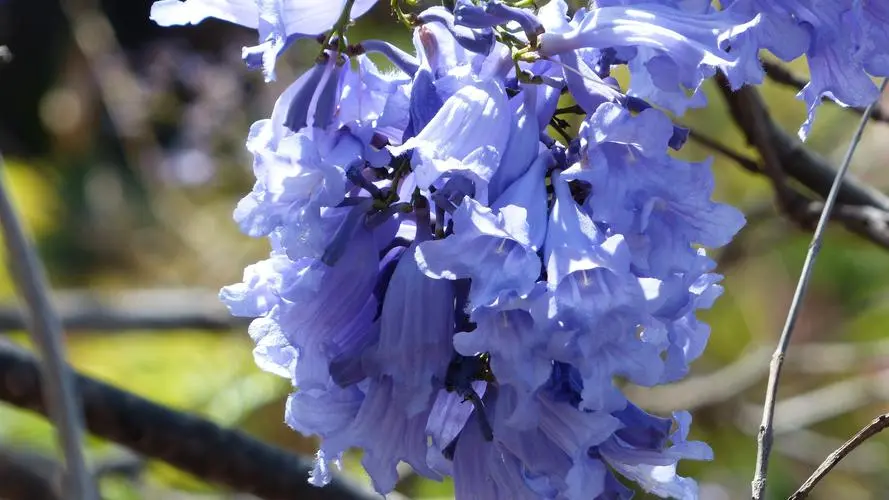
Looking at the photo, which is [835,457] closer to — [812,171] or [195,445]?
[812,171]

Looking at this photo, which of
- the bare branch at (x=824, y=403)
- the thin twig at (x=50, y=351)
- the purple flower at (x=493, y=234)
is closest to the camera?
the purple flower at (x=493, y=234)

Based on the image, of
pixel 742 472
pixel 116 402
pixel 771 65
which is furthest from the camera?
pixel 742 472

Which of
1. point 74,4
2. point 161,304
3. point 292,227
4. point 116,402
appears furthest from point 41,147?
point 292,227

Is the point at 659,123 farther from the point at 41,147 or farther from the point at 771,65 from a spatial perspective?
the point at 41,147

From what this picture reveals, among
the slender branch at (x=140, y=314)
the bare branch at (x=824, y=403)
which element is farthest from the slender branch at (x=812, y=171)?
the slender branch at (x=140, y=314)

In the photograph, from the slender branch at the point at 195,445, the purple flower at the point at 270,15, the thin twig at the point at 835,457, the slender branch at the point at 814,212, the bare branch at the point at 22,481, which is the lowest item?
the bare branch at the point at 22,481

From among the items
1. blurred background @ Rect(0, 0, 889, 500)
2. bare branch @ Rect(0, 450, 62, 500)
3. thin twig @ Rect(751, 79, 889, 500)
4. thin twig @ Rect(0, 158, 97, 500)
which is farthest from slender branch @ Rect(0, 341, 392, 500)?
thin twig @ Rect(751, 79, 889, 500)

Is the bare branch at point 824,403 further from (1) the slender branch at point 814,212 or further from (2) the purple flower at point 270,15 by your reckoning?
(2) the purple flower at point 270,15

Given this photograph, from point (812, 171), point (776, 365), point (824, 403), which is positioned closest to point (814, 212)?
point (812, 171)
